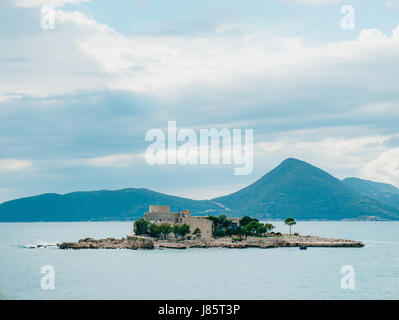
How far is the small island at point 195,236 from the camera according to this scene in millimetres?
105062

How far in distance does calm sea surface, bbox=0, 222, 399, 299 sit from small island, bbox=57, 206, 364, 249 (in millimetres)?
6565

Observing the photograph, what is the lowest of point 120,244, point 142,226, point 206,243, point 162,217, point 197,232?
point 120,244

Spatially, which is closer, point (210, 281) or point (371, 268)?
point (210, 281)

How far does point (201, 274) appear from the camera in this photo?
6612cm

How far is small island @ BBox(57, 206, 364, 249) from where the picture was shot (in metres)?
105

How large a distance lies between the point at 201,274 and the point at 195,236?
47.1m

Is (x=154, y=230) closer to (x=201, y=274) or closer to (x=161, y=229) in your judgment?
(x=161, y=229)

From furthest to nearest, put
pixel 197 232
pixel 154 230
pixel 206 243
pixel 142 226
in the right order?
pixel 142 226
pixel 197 232
pixel 154 230
pixel 206 243

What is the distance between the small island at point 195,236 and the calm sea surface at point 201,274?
6.57m

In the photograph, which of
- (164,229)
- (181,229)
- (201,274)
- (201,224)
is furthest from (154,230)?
(201,274)

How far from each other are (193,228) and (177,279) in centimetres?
5089

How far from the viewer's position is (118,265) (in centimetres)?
7656

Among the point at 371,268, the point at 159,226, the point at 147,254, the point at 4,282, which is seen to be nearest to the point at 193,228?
the point at 159,226
